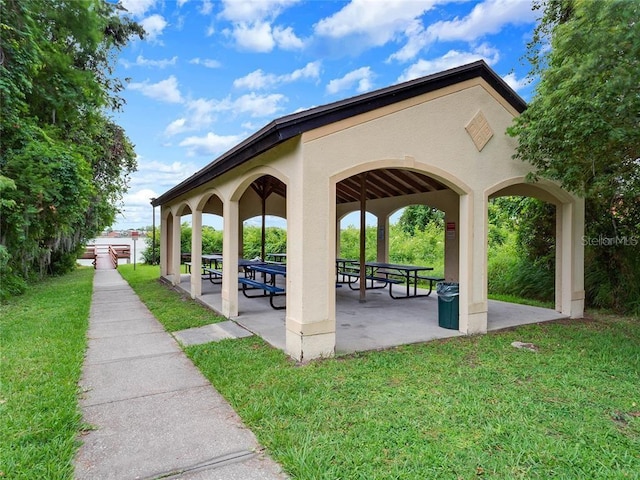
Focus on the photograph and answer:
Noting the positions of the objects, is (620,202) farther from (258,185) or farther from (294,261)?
(258,185)

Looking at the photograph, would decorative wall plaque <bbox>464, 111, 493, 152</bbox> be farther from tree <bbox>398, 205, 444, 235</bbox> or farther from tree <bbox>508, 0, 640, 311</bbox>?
tree <bbox>398, 205, 444, 235</bbox>

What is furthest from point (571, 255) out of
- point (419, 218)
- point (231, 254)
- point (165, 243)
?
point (419, 218)

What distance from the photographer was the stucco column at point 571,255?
7250 millimetres

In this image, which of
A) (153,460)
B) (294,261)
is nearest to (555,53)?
(294,261)

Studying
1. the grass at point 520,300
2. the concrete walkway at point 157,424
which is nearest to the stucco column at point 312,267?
the concrete walkway at point 157,424

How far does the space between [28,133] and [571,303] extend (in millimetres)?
11521

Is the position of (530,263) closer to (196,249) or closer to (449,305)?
(449,305)

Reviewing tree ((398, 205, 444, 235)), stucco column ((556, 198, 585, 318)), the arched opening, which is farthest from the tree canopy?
tree ((398, 205, 444, 235))

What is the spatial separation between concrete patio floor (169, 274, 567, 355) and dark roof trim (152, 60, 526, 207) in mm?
2807

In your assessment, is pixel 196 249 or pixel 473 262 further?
pixel 196 249

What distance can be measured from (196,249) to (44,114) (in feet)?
18.6

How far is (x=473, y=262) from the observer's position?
6047mm

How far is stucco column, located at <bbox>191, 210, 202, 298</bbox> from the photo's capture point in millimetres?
9172

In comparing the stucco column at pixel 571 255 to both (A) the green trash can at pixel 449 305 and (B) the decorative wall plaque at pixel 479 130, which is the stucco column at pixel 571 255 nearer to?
(B) the decorative wall plaque at pixel 479 130
